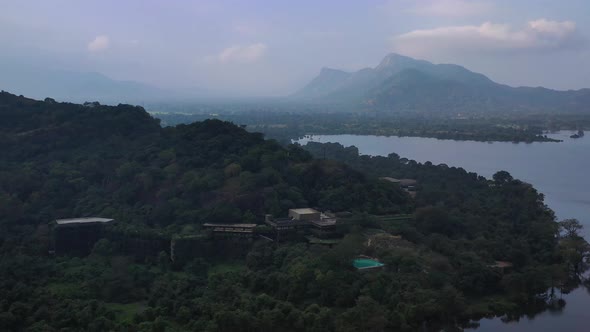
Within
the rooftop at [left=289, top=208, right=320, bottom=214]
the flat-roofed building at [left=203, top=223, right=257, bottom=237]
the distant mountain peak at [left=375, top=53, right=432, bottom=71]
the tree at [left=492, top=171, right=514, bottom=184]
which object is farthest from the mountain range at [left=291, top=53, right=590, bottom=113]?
the flat-roofed building at [left=203, top=223, right=257, bottom=237]

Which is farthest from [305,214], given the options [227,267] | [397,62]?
[397,62]

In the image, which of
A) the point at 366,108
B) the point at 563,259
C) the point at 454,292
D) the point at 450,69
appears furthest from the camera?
the point at 450,69

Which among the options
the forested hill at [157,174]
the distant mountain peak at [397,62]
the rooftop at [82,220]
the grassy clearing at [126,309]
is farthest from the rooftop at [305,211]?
the distant mountain peak at [397,62]

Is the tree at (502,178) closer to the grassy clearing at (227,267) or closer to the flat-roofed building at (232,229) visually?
the flat-roofed building at (232,229)

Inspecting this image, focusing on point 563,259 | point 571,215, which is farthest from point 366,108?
point 563,259

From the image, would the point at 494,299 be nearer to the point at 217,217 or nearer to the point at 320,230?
the point at 320,230

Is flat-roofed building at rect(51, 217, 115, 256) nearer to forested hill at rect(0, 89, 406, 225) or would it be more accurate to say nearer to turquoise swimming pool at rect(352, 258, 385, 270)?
forested hill at rect(0, 89, 406, 225)

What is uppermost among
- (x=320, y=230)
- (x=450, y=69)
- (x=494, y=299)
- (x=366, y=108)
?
(x=450, y=69)

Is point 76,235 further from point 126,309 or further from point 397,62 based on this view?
point 397,62
